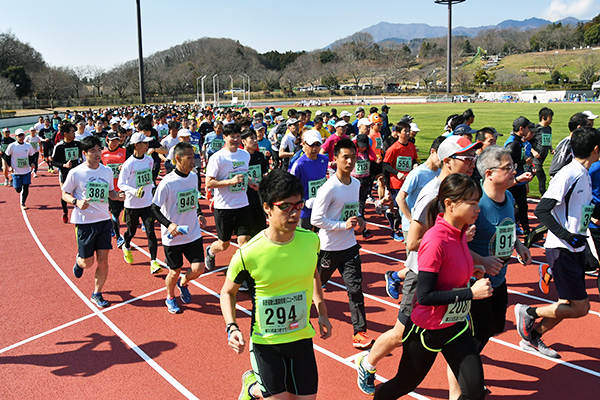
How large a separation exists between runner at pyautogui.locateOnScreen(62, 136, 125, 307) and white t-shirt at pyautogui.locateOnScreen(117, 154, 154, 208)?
79 cm

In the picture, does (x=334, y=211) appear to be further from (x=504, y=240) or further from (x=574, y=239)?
(x=574, y=239)

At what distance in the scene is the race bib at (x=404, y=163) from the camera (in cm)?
909

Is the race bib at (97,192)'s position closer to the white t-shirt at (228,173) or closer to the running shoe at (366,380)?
the white t-shirt at (228,173)

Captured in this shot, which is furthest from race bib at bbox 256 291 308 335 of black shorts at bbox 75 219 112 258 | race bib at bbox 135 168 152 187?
race bib at bbox 135 168 152 187

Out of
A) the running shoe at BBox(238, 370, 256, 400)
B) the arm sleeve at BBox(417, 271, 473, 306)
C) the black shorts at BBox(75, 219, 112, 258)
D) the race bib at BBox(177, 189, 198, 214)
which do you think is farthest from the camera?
the black shorts at BBox(75, 219, 112, 258)

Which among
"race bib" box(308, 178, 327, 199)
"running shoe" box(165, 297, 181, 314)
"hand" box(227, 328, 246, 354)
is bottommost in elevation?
"running shoe" box(165, 297, 181, 314)

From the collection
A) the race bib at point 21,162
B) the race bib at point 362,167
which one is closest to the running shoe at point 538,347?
the race bib at point 362,167

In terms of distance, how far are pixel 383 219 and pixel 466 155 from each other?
7.29 metres

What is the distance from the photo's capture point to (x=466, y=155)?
4.09 meters

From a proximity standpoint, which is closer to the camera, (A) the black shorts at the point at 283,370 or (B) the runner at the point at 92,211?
(A) the black shorts at the point at 283,370

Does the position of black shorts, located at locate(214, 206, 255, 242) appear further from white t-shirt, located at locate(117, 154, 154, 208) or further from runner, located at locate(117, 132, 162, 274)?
white t-shirt, located at locate(117, 154, 154, 208)

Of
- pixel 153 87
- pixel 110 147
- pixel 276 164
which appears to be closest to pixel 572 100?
pixel 276 164

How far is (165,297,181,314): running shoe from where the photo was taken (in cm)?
638

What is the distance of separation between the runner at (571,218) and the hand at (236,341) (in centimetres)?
326
